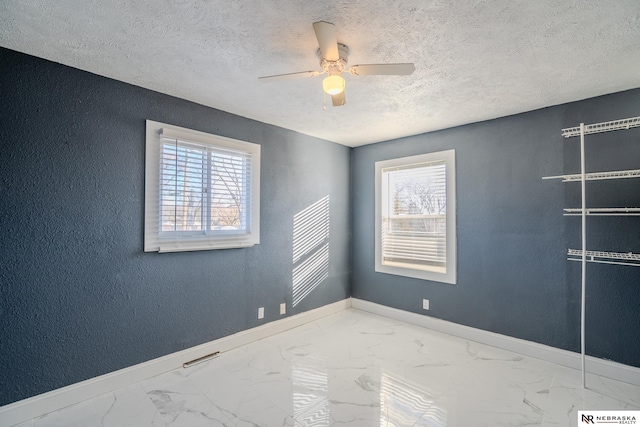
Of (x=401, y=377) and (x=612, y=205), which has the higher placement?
(x=612, y=205)

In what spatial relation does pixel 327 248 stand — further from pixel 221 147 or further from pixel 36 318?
pixel 36 318

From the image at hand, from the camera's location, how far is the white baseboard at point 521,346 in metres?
2.50

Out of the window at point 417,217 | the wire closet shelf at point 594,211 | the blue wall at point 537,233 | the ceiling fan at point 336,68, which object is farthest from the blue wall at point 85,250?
the wire closet shelf at point 594,211

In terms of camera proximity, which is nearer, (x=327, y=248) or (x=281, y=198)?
(x=281, y=198)

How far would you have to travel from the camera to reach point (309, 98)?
9.02 feet

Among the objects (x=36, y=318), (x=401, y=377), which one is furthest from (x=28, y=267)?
(x=401, y=377)

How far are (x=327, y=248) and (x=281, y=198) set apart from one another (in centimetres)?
103

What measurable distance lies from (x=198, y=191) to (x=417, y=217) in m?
2.61

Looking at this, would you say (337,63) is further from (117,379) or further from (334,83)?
(117,379)

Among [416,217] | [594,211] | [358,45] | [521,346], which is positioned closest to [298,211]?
[416,217]

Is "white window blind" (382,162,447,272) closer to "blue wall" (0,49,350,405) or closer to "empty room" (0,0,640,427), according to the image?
"empty room" (0,0,640,427)

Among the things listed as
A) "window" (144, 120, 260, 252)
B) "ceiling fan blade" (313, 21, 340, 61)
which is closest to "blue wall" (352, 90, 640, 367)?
"window" (144, 120, 260, 252)

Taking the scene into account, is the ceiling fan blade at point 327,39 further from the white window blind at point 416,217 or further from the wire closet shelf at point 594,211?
the white window blind at point 416,217

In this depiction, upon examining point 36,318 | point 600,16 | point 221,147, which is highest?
point 600,16
